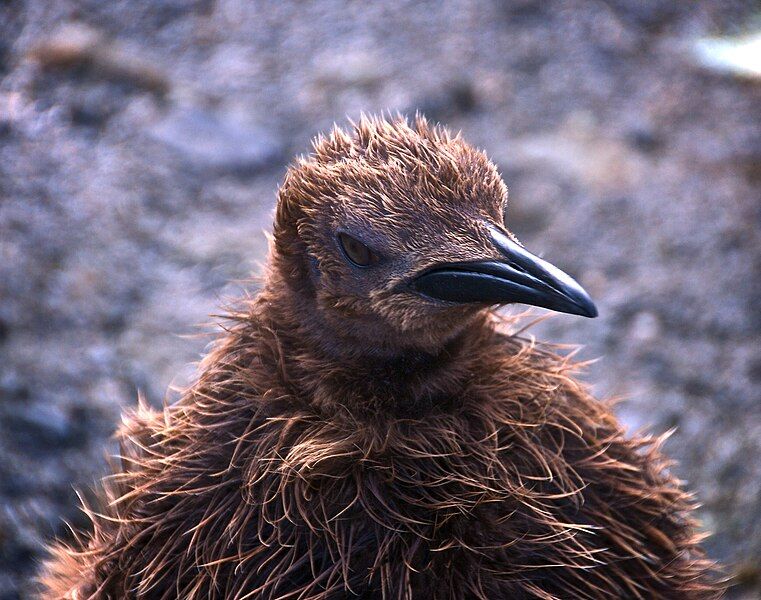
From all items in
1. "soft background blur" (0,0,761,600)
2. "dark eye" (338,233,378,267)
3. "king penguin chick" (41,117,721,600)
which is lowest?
"king penguin chick" (41,117,721,600)

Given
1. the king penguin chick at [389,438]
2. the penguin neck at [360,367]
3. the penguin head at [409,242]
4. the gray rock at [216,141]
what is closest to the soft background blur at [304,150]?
the gray rock at [216,141]

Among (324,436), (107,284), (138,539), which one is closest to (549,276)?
(324,436)

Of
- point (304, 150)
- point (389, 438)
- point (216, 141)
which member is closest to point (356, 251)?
point (389, 438)

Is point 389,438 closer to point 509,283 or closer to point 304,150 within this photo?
point 509,283

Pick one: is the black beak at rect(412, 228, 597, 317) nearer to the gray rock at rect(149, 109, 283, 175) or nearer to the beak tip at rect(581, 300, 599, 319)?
the beak tip at rect(581, 300, 599, 319)

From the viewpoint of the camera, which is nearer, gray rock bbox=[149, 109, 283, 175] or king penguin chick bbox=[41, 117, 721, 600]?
king penguin chick bbox=[41, 117, 721, 600]

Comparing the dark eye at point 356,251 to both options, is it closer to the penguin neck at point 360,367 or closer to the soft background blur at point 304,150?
the penguin neck at point 360,367

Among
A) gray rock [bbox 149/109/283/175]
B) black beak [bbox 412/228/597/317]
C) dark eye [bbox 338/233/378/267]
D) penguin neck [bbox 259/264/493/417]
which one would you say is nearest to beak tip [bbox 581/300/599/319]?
black beak [bbox 412/228/597/317]

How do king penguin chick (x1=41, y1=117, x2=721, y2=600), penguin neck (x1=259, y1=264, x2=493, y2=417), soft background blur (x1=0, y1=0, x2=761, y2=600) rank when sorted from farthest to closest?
1. soft background blur (x1=0, y1=0, x2=761, y2=600)
2. penguin neck (x1=259, y1=264, x2=493, y2=417)
3. king penguin chick (x1=41, y1=117, x2=721, y2=600)
